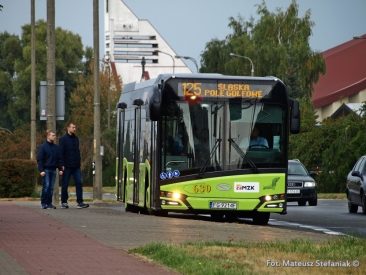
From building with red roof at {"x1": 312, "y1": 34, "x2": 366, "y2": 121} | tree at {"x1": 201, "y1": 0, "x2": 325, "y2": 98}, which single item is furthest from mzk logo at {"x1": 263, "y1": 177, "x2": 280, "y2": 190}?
building with red roof at {"x1": 312, "y1": 34, "x2": 366, "y2": 121}

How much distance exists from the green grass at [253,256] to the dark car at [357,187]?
12.7 metres

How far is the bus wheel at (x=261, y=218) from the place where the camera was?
74.2 ft

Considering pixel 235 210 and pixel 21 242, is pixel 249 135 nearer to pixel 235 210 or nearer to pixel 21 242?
pixel 235 210

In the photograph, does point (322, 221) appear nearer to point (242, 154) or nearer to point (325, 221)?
point (325, 221)

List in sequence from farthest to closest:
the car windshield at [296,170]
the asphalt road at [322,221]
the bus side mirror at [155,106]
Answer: the car windshield at [296,170] → the bus side mirror at [155,106] → the asphalt road at [322,221]

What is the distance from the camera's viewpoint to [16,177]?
34312 mm

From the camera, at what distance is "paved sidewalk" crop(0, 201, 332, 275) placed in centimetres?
1188

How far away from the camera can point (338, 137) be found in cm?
5203

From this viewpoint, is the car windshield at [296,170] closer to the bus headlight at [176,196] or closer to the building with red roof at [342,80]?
the bus headlight at [176,196]

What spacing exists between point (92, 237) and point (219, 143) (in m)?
6.00

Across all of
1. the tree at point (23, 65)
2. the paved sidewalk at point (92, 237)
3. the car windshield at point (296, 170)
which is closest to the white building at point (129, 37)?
the tree at point (23, 65)

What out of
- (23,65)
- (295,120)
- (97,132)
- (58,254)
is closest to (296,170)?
(97,132)

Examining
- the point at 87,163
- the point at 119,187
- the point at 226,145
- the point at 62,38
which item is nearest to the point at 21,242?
the point at 226,145

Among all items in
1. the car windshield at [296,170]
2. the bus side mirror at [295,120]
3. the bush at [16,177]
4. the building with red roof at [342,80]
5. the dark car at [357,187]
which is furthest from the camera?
the building with red roof at [342,80]
